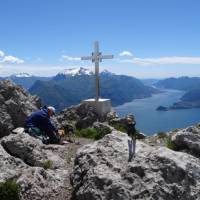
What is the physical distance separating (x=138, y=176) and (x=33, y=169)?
9.75ft

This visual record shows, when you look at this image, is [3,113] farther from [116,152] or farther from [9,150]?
[116,152]

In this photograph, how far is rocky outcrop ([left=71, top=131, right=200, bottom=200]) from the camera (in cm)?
955

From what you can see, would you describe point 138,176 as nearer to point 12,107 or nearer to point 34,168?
point 34,168

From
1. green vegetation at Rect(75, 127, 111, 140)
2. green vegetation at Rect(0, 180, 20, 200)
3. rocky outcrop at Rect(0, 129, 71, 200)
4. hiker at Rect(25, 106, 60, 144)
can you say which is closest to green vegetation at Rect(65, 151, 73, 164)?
rocky outcrop at Rect(0, 129, 71, 200)

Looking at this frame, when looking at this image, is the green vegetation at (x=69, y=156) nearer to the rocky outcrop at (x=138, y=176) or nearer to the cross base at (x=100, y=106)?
the rocky outcrop at (x=138, y=176)

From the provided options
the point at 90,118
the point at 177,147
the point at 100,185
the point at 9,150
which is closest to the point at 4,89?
the point at 90,118

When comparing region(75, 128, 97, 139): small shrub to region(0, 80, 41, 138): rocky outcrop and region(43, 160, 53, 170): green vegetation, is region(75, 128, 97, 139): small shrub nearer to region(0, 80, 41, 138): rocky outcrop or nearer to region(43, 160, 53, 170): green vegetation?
region(0, 80, 41, 138): rocky outcrop

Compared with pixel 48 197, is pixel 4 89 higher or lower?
higher

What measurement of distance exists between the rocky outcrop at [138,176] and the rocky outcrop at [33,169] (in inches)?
22.4

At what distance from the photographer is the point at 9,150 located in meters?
12.7

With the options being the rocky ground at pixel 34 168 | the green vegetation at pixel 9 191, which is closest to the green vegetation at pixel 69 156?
the rocky ground at pixel 34 168

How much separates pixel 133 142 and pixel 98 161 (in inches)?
49.6

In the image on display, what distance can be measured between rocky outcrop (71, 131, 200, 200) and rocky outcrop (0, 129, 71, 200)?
57 centimetres

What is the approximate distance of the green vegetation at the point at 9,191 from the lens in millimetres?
9656
